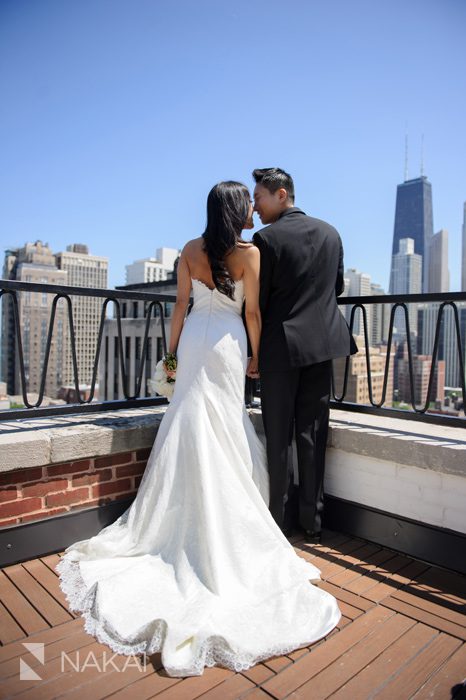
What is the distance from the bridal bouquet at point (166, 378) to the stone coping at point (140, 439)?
13.1 inches

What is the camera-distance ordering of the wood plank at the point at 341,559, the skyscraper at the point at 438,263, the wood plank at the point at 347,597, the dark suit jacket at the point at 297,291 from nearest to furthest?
the wood plank at the point at 347,597, the wood plank at the point at 341,559, the dark suit jacket at the point at 297,291, the skyscraper at the point at 438,263

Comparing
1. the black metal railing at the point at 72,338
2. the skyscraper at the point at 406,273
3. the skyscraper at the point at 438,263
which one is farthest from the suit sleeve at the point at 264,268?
the skyscraper at the point at 406,273

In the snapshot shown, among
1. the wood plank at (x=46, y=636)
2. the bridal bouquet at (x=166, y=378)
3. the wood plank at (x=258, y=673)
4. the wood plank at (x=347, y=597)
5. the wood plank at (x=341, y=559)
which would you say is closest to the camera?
the wood plank at (x=258, y=673)

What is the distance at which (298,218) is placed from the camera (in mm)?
2943

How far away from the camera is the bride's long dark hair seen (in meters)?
2.74

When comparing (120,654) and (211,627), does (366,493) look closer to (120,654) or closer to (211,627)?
(211,627)

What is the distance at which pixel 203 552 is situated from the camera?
2436 millimetres

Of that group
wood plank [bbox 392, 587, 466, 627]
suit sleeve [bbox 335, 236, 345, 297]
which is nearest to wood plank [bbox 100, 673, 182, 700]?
wood plank [bbox 392, 587, 466, 627]

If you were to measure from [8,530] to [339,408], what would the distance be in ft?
7.72

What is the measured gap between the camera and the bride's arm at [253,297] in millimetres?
2818

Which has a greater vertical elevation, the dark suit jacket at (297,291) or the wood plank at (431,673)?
the dark suit jacket at (297,291)

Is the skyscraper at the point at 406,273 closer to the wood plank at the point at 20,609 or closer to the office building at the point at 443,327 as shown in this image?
the office building at the point at 443,327

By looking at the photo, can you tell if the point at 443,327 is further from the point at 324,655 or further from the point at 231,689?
the point at 231,689

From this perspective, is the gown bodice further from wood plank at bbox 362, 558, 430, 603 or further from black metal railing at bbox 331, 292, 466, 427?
wood plank at bbox 362, 558, 430, 603
